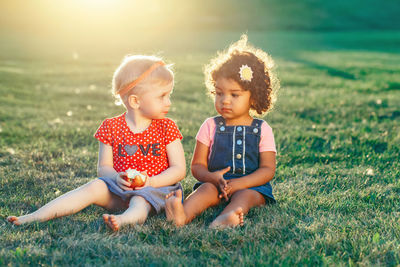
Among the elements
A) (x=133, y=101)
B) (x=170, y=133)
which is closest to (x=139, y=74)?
(x=133, y=101)

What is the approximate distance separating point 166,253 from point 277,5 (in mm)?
44687

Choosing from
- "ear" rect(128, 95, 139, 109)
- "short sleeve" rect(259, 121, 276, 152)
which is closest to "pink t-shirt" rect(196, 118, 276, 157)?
"short sleeve" rect(259, 121, 276, 152)

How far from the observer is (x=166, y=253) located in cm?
276

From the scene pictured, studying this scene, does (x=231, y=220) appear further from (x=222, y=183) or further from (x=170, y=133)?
(x=170, y=133)

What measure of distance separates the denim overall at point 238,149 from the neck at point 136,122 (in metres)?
0.56

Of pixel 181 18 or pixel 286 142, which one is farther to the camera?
pixel 181 18

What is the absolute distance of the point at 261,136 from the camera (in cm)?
378

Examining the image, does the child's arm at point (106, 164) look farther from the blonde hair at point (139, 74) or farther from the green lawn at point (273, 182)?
the blonde hair at point (139, 74)

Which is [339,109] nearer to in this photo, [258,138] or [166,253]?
[258,138]

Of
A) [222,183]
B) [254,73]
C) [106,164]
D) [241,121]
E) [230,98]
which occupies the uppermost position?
[254,73]

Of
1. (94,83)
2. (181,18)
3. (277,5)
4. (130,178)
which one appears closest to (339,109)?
Answer: (130,178)

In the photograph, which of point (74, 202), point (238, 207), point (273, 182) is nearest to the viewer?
point (238, 207)

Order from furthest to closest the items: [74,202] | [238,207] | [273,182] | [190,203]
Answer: [273,182] → [190,203] → [74,202] → [238,207]

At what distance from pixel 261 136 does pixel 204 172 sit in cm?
52
